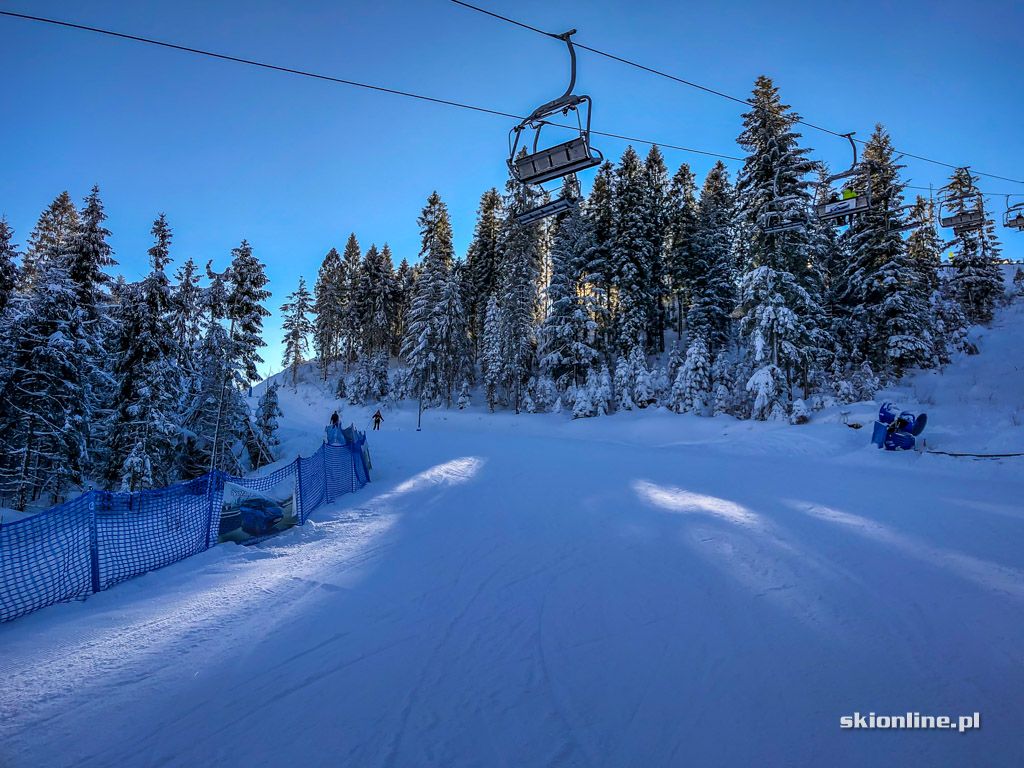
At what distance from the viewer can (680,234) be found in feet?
117

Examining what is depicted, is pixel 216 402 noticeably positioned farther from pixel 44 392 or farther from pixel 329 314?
pixel 329 314

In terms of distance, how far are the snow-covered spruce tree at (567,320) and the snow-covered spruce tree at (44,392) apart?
24.0 meters

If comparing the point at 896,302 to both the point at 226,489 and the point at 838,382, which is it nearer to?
the point at 838,382

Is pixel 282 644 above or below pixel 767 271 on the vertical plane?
below

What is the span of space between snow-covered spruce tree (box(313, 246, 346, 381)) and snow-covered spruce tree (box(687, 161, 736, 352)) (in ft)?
131

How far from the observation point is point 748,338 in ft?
65.6

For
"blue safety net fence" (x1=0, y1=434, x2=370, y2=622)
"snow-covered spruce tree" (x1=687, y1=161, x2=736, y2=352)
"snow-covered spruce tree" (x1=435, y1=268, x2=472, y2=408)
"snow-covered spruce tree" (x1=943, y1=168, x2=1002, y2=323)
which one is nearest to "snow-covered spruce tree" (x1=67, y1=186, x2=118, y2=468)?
"blue safety net fence" (x1=0, y1=434, x2=370, y2=622)

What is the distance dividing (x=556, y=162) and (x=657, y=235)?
96.5 feet

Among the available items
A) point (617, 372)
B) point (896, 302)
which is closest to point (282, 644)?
point (617, 372)

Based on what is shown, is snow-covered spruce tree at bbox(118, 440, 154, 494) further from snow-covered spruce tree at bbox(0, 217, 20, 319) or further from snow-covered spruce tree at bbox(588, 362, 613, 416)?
snow-covered spruce tree at bbox(588, 362, 613, 416)

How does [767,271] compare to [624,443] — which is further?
[624,443]

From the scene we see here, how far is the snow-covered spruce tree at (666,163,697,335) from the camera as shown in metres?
34.8

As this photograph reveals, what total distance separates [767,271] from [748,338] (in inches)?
121

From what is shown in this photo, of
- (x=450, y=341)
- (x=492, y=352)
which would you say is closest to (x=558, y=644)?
(x=492, y=352)
